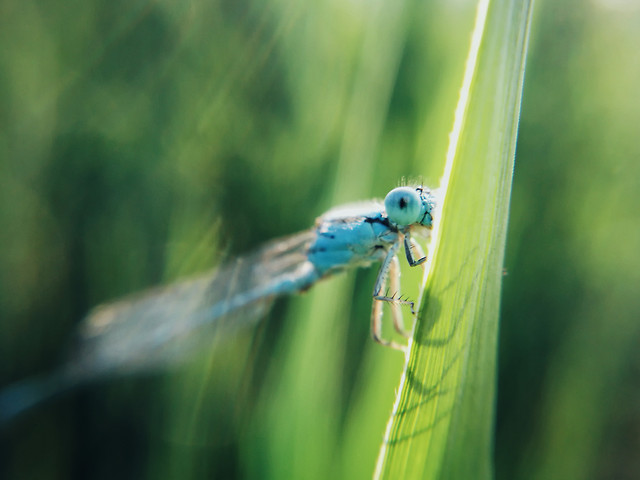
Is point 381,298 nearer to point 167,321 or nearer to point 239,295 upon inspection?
point 239,295

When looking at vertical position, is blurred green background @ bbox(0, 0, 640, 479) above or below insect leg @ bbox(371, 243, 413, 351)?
above

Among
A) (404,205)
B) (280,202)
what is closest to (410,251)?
(404,205)

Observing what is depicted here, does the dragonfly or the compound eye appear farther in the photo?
the dragonfly

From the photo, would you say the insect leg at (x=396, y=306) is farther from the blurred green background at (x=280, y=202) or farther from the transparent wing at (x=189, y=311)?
the transparent wing at (x=189, y=311)

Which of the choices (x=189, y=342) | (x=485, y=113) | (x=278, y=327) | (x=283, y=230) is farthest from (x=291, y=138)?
(x=485, y=113)

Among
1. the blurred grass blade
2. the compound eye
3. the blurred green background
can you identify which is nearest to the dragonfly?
the compound eye

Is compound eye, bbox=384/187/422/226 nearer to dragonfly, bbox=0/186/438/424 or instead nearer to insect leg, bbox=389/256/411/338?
dragonfly, bbox=0/186/438/424
